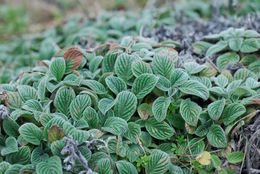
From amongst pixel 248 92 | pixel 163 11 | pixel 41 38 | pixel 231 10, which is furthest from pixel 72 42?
pixel 248 92

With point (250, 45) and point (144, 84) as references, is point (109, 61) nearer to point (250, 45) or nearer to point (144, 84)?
point (144, 84)

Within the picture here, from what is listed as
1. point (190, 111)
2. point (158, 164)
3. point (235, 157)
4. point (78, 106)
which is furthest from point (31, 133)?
point (235, 157)

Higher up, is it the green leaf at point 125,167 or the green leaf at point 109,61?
the green leaf at point 109,61

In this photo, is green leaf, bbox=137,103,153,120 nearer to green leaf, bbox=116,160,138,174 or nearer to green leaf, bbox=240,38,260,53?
green leaf, bbox=116,160,138,174

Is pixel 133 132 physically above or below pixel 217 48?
below

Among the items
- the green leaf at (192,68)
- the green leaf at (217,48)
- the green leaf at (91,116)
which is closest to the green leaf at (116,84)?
the green leaf at (91,116)

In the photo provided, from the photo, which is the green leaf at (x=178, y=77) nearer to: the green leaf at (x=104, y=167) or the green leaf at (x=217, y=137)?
the green leaf at (x=217, y=137)
